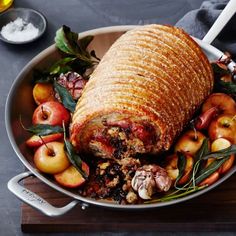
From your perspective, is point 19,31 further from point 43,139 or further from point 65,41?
point 43,139

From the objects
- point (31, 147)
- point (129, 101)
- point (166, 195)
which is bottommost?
point (31, 147)

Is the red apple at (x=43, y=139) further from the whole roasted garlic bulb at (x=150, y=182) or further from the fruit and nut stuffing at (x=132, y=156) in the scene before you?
the whole roasted garlic bulb at (x=150, y=182)

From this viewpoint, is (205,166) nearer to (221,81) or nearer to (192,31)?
(221,81)

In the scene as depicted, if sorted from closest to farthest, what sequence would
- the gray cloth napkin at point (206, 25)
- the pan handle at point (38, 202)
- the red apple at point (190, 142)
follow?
the pan handle at point (38, 202) → the red apple at point (190, 142) → the gray cloth napkin at point (206, 25)

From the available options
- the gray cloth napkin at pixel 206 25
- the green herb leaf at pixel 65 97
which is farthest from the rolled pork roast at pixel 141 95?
the gray cloth napkin at pixel 206 25

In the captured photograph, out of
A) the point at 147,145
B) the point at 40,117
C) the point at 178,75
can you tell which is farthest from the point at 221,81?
the point at 40,117
